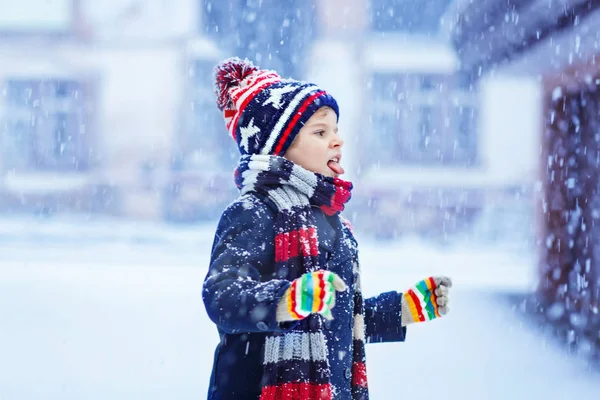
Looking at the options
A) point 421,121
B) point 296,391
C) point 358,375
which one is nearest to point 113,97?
point 421,121

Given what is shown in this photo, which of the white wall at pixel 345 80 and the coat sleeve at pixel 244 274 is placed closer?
the coat sleeve at pixel 244 274

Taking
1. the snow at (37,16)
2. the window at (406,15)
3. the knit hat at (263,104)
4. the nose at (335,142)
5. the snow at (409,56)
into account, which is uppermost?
the window at (406,15)

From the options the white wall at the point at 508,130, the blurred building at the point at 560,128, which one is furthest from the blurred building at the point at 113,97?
the blurred building at the point at 560,128

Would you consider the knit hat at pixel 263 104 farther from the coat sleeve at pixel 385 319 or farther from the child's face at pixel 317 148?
the coat sleeve at pixel 385 319

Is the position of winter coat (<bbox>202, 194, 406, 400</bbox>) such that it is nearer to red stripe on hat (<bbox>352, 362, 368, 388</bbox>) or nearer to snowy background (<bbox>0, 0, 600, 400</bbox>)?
red stripe on hat (<bbox>352, 362, 368, 388</bbox>)

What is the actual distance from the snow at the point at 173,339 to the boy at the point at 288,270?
2062 millimetres

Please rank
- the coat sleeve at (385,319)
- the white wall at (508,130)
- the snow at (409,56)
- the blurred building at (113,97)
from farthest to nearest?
the blurred building at (113,97), the snow at (409,56), the white wall at (508,130), the coat sleeve at (385,319)

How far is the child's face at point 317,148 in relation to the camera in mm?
1502

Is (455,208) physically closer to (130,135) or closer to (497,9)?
(130,135)

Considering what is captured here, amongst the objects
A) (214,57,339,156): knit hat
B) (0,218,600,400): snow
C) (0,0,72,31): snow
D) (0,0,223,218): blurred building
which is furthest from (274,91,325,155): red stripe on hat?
(0,0,72,31): snow

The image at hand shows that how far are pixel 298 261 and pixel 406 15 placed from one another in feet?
43.4

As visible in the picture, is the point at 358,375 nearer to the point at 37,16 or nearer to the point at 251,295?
the point at 251,295

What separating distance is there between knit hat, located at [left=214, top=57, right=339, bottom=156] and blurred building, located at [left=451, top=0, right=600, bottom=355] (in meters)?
3.30

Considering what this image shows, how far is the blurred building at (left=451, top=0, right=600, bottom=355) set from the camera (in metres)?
4.79
